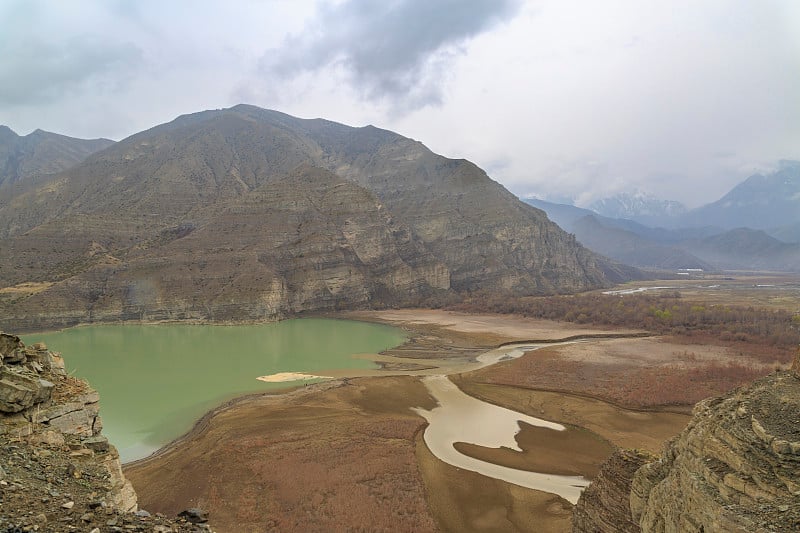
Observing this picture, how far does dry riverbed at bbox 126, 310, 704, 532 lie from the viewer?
14.7 m

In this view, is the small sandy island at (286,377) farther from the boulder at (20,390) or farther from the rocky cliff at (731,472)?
the rocky cliff at (731,472)

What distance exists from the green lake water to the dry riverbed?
3.00 metres

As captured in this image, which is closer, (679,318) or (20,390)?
(20,390)

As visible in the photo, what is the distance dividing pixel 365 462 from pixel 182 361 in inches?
1159

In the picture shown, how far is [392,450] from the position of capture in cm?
1962

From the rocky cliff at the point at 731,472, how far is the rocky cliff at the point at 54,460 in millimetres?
7346

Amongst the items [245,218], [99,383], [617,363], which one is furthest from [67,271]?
[617,363]

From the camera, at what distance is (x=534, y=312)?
7125 centimetres

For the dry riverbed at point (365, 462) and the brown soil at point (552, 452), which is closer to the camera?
the dry riverbed at point (365, 462)

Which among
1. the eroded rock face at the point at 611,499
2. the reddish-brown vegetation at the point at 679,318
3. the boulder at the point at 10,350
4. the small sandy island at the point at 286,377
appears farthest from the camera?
the reddish-brown vegetation at the point at 679,318

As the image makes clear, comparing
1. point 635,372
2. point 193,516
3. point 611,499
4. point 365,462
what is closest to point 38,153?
point 365,462

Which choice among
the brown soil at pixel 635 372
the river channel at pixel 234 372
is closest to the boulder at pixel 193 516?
the river channel at pixel 234 372

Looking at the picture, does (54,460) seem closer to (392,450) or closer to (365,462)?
(365,462)

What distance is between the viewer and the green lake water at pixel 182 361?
25.2m
